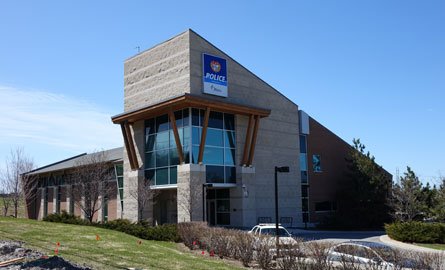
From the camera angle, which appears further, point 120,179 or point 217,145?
point 120,179

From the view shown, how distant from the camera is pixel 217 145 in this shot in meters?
36.2

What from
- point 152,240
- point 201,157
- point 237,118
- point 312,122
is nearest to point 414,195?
point 312,122

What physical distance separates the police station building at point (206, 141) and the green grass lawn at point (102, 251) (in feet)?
40.1

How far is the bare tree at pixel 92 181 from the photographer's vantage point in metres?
40.7

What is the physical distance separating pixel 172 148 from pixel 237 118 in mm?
5974

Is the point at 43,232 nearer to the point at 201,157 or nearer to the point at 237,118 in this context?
the point at 201,157

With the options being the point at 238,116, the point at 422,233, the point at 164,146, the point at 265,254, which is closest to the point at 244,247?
the point at 265,254

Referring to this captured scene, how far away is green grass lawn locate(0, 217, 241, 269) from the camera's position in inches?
535

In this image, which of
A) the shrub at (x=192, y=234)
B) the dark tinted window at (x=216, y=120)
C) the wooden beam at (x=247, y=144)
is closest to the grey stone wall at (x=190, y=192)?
the dark tinted window at (x=216, y=120)

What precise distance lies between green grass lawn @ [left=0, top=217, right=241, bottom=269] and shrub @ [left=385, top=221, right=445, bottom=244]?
15478 mm

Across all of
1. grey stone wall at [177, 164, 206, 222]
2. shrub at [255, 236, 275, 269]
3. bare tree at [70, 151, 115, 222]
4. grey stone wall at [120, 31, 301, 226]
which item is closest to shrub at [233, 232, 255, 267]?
shrub at [255, 236, 275, 269]

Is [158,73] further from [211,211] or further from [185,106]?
[211,211]

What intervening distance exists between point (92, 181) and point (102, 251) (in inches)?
1030

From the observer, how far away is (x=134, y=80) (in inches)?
1638
